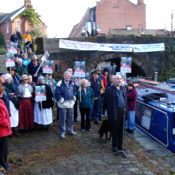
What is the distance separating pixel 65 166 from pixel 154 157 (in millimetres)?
2203

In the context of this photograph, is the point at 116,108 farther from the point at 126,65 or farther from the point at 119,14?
the point at 119,14

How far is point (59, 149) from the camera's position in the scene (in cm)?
612

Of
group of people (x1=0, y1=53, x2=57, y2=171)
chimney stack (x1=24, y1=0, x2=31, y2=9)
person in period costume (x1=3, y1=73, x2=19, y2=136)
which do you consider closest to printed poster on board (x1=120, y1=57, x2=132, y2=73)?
group of people (x1=0, y1=53, x2=57, y2=171)

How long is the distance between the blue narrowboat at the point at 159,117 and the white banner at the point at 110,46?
7.56 metres

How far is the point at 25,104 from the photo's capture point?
7332mm

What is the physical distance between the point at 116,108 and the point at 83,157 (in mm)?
1427

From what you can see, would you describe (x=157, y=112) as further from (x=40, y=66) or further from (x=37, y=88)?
(x=40, y=66)

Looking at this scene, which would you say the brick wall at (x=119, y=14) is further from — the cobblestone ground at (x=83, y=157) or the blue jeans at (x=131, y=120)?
the cobblestone ground at (x=83, y=157)

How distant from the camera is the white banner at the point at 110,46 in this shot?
14883 millimetres

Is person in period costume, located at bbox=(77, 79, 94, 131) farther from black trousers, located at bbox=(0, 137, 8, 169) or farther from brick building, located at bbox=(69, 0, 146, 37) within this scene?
brick building, located at bbox=(69, 0, 146, 37)

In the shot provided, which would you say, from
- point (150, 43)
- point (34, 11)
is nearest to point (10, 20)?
point (34, 11)

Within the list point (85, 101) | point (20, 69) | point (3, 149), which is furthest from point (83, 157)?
point (20, 69)

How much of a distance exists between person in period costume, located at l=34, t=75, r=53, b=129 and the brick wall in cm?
3605

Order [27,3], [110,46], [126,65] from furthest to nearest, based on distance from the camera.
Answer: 1. [27,3]
2. [110,46]
3. [126,65]
